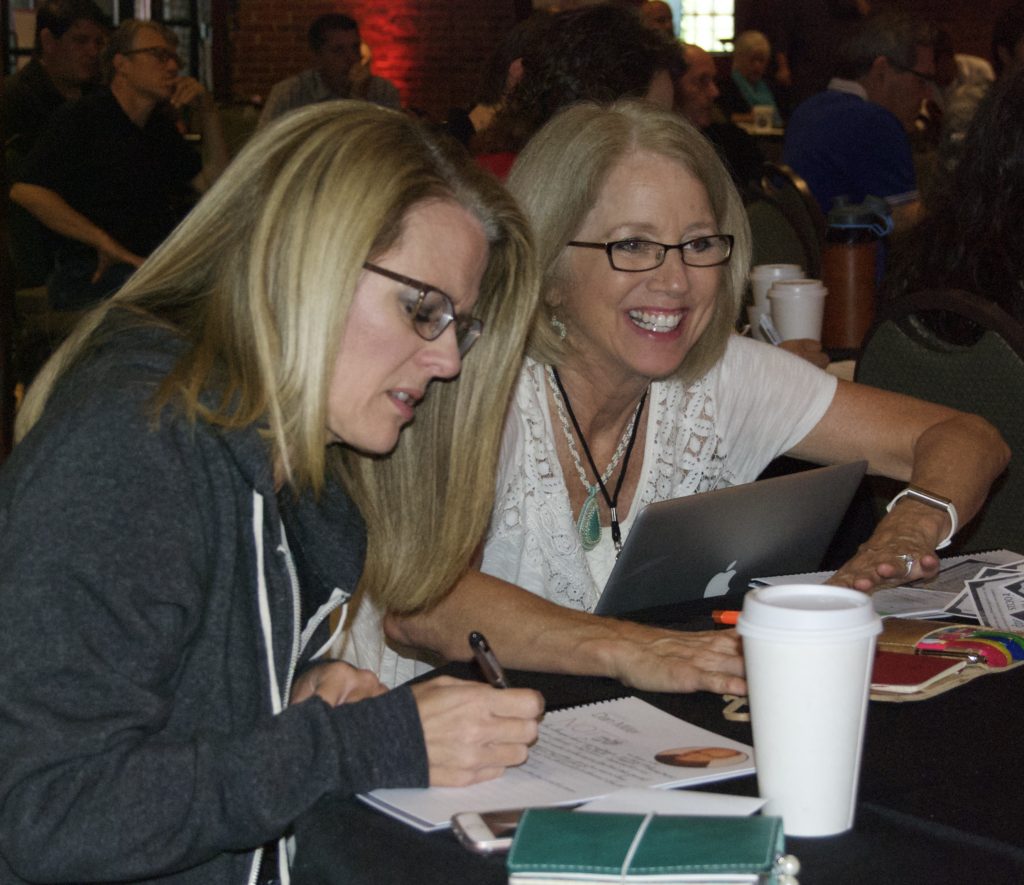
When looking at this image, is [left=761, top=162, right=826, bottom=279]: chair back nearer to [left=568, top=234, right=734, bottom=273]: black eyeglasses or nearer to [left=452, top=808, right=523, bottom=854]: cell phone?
[left=568, top=234, right=734, bottom=273]: black eyeglasses

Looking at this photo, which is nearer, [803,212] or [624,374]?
[624,374]

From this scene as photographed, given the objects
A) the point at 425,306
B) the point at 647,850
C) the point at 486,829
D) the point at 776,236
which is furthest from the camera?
the point at 776,236

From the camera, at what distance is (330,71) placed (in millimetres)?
7535

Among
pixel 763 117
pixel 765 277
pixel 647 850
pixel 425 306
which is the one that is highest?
pixel 425 306

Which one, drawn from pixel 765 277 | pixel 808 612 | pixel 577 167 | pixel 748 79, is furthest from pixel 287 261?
pixel 748 79

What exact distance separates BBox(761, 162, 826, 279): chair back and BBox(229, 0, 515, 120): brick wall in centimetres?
737

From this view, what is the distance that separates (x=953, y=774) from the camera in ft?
→ 3.97

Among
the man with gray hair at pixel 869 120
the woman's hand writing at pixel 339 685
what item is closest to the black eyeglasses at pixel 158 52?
the man with gray hair at pixel 869 120

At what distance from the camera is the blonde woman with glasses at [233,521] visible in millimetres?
1091

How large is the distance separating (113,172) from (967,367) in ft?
12.4

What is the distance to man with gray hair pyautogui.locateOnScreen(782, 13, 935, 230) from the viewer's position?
5.12 meters

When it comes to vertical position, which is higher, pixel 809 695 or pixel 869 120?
pixel 809 695

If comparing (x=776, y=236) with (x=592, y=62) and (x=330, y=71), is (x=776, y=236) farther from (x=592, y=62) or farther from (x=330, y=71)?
(x=330, y=71)

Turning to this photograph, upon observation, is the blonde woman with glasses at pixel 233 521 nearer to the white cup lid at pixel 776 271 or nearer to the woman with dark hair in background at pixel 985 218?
the woman with dark hair in background at pixel 985 218
